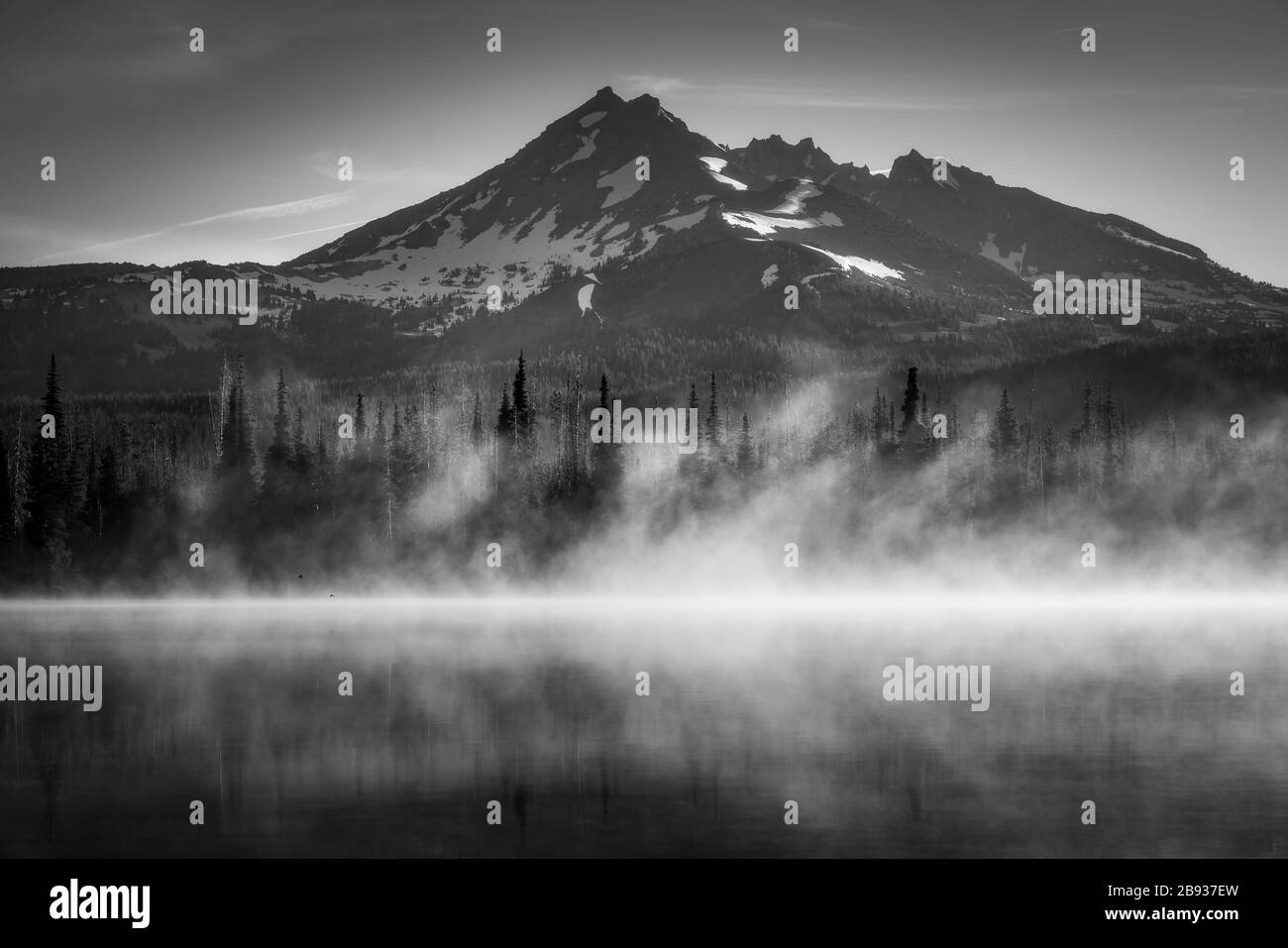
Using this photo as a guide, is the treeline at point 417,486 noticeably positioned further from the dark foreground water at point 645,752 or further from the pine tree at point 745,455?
the dark foreground water at point 645,752

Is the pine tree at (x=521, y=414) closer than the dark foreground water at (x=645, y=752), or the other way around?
the dark foreground water at (x=645, y=752)

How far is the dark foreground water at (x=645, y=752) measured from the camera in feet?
122

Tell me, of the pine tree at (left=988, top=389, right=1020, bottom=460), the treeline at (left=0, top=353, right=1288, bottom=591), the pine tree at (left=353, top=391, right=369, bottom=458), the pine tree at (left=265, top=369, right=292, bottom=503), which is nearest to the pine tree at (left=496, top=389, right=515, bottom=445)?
the treeline at (left=0, top=353, right=1288, bottom=591)

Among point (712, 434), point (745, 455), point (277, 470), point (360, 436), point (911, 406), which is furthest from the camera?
point (360, 436)

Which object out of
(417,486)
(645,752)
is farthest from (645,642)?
(417,486)

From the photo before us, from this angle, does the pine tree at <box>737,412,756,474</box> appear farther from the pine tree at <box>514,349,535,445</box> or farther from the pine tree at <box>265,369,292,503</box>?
the pine tree at <box>265,369,292,503</box>

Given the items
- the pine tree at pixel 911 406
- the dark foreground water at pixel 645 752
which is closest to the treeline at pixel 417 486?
the pine tree at pixel 911 406

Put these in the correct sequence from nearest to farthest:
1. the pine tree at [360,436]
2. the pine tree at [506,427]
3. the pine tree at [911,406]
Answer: the pine tree at [506,427]
the pine tree at [911,406]
the pine tree at [360,436]

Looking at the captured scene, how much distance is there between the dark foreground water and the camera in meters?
37.2

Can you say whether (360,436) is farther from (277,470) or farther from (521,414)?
(521,414)

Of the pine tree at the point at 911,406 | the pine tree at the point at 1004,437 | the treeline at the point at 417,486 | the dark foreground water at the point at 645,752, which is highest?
the pine tree at the point at 911,406

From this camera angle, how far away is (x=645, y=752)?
4806cm

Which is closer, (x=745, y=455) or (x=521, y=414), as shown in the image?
(x=521, y=414)

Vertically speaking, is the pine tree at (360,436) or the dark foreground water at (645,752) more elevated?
the pine tree at (360,436)
